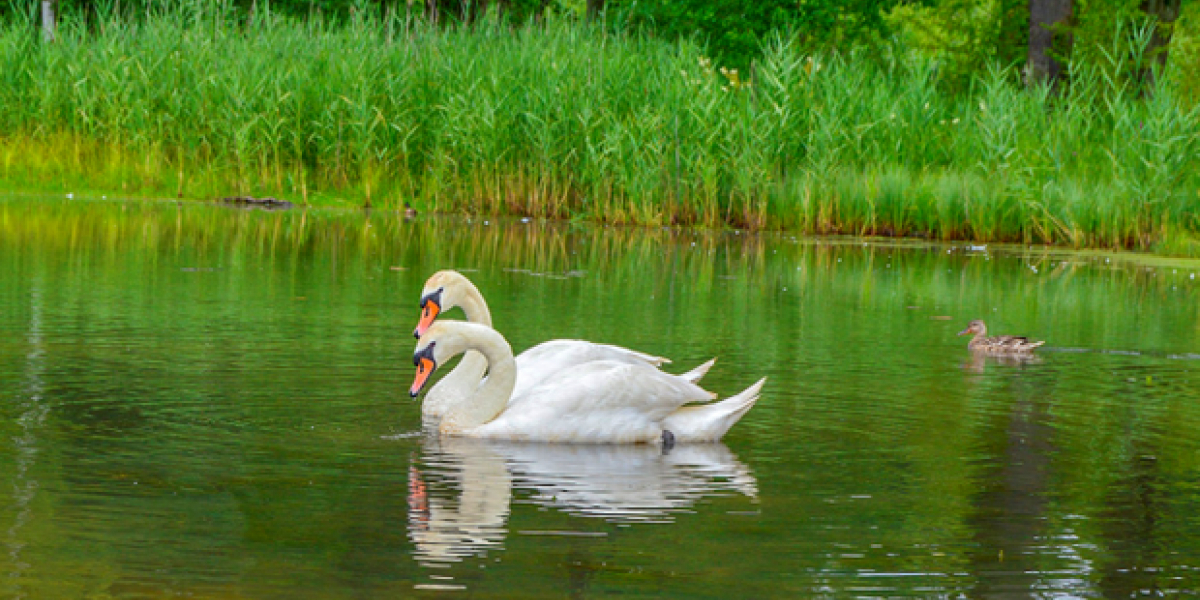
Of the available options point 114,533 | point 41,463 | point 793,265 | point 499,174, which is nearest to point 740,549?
point 114,533

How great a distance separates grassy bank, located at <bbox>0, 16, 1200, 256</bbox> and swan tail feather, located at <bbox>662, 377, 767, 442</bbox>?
13.6 m

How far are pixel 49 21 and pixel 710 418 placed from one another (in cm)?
2486

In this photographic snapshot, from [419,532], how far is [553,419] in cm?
215

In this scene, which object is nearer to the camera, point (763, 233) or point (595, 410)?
point (595, 410)

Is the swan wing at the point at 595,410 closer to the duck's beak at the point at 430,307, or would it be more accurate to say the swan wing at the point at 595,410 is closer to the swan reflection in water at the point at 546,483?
the swan reflection in water at the point at 546,483

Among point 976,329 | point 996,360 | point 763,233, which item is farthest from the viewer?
point 763,233

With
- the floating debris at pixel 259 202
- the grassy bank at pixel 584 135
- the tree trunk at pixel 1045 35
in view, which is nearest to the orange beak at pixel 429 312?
the grassy bank at pixel 584 135

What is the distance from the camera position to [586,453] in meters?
8.43

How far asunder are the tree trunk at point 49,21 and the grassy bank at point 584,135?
79 centimetres

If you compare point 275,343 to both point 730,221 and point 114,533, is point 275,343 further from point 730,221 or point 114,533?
point 730,221

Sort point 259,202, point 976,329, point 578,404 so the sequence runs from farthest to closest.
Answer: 1. point 259,202
2. point 976,329
3. point 578,404

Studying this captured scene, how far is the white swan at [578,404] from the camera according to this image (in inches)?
337

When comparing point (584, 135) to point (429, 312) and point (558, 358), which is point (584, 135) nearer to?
point (429, 312)

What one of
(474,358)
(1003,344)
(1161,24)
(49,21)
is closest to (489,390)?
(474,358)
